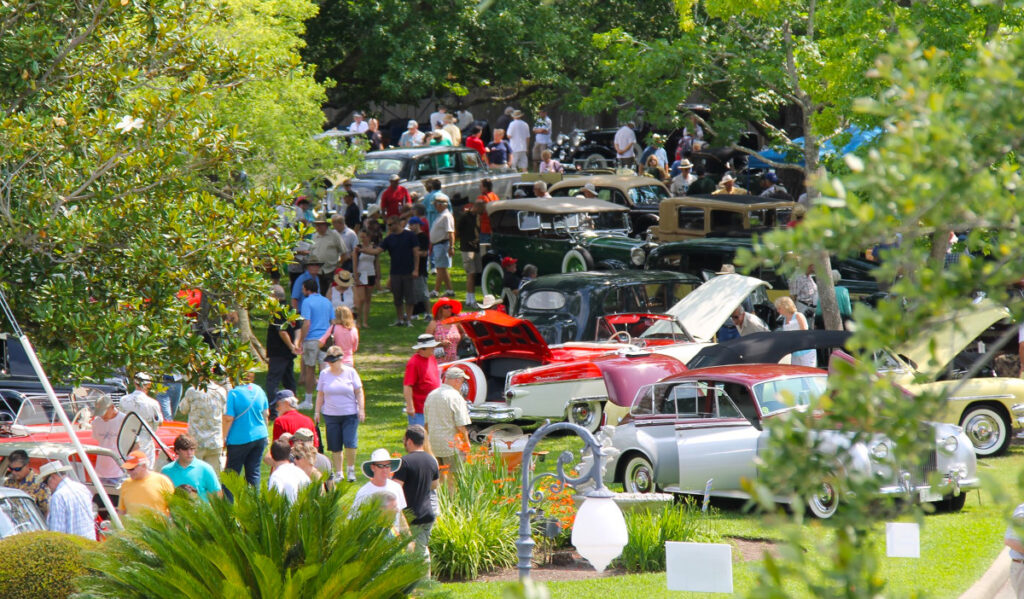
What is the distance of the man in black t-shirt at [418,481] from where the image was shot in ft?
33.8

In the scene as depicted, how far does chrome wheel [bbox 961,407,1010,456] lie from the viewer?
1405cm

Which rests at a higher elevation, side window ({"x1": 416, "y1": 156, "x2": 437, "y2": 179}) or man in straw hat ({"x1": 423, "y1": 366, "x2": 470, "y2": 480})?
side window ({"x1": 416, "y1": 156, "x2": 437, "y2": 179})

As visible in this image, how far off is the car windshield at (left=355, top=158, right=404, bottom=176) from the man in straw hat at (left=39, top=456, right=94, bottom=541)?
17871mm

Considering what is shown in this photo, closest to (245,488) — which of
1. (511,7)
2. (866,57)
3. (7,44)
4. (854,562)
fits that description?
(7,44)

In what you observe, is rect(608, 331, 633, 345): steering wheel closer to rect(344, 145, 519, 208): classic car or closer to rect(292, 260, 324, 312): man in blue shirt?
rect(292, 260, 324, 312): man in blue shirt

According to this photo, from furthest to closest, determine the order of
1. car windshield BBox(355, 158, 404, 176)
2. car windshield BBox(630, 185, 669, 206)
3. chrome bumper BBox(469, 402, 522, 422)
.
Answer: car windshield BBox(355, 158, 404, 176)
car windshield BBox(630, 185, 669, 206)
chrome bumper BBox(469, 402, 522, 422)

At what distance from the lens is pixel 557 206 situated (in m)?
22.8

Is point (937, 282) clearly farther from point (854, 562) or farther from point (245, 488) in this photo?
point (245, 488)

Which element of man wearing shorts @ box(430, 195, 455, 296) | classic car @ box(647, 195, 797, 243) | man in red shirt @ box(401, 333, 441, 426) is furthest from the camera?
man wearing shorts @ box(430, 195, 455, 296)

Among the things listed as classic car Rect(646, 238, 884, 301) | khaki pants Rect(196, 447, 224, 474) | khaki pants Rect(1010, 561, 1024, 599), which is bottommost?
khaki pants Rect(1010, 561, 1024, 599)

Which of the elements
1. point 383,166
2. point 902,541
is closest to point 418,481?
point 902,541

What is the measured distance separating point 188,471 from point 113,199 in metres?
2.47

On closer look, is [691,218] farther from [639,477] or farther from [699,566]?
[699,566]

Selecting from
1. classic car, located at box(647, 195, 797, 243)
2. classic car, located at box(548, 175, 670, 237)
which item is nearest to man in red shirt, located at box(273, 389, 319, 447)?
classic car, located at box(647, 195, 797, 243)
